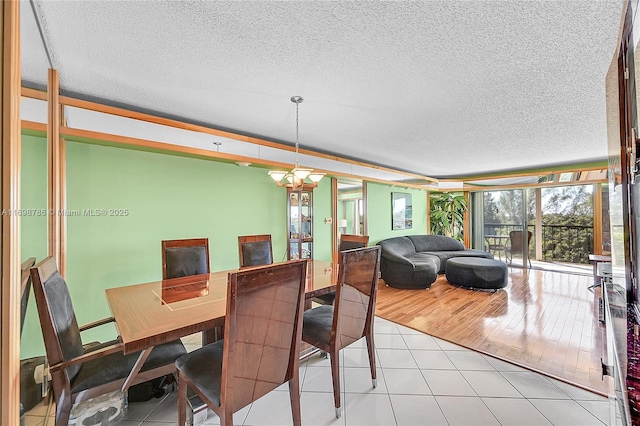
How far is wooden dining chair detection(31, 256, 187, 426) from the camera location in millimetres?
1235

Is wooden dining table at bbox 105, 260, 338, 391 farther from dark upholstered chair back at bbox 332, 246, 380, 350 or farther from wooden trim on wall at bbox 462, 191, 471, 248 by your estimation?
wooden trim on wall at bbox 462, 191, 471, 248

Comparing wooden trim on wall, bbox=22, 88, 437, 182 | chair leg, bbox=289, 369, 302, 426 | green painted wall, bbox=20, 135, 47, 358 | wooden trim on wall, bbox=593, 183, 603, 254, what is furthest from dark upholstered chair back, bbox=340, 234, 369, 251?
wooden trim on wall, bbox=593, 183, 603, 254

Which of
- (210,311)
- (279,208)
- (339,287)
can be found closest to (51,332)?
(210,311)

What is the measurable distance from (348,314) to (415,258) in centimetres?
392

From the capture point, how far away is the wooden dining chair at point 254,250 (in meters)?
3.03

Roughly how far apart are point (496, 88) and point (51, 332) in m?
3.37

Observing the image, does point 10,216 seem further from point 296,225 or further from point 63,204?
point 296,225

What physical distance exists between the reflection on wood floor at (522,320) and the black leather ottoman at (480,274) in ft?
0.42

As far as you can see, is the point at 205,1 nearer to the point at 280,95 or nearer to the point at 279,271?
the point at 280,95

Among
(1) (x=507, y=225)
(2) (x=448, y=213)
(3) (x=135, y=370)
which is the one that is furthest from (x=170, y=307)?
(1) (x=507, y=225)

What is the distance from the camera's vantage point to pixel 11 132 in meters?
0.80

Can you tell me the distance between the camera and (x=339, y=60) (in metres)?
1.77

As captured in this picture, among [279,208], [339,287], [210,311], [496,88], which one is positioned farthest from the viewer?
[279,208]

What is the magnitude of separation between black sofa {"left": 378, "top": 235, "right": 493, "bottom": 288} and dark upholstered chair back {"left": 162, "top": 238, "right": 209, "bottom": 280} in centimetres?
334
